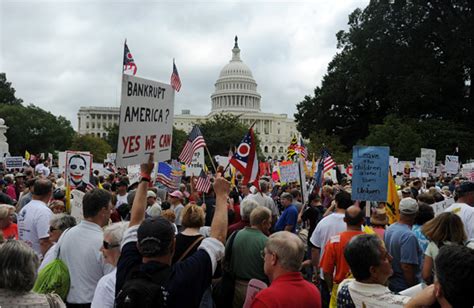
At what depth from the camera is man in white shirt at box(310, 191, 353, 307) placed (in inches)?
225

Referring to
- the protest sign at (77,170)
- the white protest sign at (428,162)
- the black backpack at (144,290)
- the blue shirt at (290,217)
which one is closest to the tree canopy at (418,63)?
the white protest sign at (428,162)

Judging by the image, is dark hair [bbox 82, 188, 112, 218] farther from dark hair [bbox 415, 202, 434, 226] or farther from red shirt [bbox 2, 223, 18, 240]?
dark hair [bbox 415, 202, 434, 226]

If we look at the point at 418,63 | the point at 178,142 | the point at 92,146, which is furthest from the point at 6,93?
the point at 418,63

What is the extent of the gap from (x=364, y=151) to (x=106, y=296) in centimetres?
467

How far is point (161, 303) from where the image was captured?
2611 millimetres

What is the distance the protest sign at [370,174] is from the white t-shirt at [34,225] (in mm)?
3781

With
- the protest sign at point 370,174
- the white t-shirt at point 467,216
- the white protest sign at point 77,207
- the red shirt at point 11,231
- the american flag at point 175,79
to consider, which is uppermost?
the american flag at point 175,79

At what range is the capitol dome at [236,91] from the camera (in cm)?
12796

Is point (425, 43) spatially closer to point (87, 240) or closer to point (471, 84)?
point (471, 84)

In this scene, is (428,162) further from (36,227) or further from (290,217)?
(36,227)

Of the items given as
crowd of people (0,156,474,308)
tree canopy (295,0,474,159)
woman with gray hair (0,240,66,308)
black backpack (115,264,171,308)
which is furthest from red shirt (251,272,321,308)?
tree canopy (295,0,474,159)

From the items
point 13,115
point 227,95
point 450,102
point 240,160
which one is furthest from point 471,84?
point 227,95

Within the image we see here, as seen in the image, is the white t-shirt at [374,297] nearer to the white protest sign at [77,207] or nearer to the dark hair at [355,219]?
the dark hair at [355,219]

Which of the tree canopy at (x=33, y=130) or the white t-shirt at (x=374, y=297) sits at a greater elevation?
Answer: the tree canopy at (x=33, y=130)
